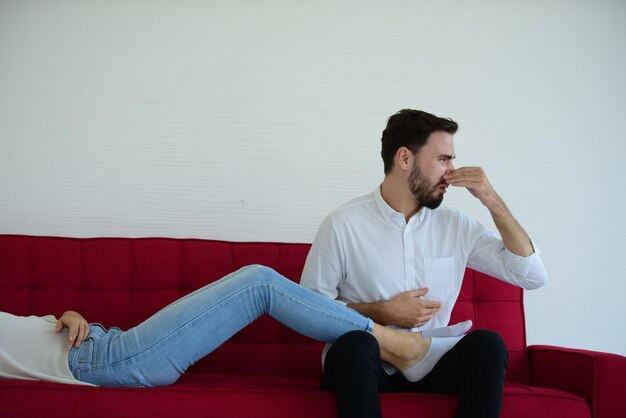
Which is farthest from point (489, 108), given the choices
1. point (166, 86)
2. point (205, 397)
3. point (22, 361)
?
point (22, 361)

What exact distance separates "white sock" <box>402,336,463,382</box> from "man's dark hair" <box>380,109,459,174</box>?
0.68m

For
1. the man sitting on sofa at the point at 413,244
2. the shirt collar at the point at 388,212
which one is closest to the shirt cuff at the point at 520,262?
the man sitting on sofa at the point at 413,244

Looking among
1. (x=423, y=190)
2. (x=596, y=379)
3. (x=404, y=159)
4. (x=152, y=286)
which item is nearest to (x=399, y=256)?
(x=423, y=190)

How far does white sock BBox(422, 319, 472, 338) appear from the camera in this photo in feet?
7.60

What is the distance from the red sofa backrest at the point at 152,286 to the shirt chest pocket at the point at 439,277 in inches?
13.3

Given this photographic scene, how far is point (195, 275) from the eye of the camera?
107 inches

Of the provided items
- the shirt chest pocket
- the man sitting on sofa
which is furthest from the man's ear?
the shirt chest pocket

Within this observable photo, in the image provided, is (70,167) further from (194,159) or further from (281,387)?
(281,387)

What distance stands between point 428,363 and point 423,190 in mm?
612

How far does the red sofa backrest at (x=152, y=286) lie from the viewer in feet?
8.69

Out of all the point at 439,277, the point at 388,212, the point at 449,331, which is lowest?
the point at 449,331

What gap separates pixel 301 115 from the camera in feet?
10.4

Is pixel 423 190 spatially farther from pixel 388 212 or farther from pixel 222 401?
pixel 222 401

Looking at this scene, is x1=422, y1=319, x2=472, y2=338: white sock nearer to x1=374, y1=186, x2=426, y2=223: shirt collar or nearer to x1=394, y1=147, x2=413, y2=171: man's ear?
x1=374, y1=186, x2=426, y2=223: shirt collar
